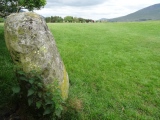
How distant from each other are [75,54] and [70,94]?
581 centimetres

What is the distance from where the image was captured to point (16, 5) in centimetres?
1877

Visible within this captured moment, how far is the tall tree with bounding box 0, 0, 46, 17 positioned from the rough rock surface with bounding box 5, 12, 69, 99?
13097mm

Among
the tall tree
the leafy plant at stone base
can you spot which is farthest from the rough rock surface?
the tall tree

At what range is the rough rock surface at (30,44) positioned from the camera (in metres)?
5.28

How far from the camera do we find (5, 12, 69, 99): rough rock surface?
5277mm

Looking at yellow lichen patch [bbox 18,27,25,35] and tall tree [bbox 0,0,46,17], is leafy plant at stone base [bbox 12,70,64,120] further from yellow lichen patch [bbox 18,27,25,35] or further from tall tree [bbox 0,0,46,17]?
tall tree [bbox 0,0,46,17]

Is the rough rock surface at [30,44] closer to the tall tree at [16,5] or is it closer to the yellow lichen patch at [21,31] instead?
the yellow lichen patch at [21,31]

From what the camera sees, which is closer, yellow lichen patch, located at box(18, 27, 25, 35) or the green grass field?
yellow lichen patch, located at box(18, 27, 25, 35)

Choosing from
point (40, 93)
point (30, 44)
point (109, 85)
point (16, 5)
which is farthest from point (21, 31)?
point (16, 5)

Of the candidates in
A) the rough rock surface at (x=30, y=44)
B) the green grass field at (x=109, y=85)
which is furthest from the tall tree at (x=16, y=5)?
the rough rock surface at (x=30, y=44)

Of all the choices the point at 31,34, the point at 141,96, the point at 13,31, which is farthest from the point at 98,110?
the point at 13,31

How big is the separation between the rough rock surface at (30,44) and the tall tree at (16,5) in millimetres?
13097

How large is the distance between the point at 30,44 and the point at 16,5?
15.4 meters

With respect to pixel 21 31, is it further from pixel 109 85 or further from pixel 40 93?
pixel 109 85
